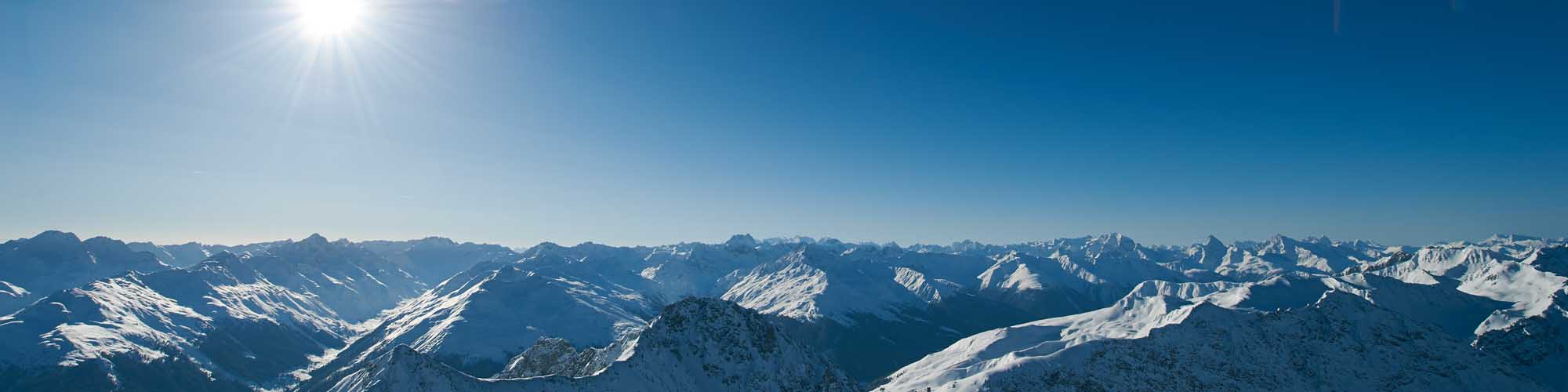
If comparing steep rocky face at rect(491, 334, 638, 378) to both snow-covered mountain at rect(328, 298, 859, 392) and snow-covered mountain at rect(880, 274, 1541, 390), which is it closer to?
snow-covered mountain at rect(328, 298, 859, 392)

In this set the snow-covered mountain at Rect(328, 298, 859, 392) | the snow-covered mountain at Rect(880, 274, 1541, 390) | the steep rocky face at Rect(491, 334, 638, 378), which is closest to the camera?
the snow-covered mountain at Rect(328, 298, 859, 392)

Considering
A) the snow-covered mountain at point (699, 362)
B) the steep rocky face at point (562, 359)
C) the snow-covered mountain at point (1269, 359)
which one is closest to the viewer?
the snow-covered mountain at point (699, 362)

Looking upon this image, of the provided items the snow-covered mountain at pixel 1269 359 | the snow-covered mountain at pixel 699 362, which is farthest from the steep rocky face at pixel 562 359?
the snow-covered mountain at pixel 1269 359

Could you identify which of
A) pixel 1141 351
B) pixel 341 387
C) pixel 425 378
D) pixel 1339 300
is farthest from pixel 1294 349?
pixel 341 387

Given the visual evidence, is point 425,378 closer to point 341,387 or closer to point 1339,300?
point 341,387

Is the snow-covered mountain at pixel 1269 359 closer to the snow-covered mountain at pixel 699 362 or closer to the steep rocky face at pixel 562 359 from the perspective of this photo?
the snow-covered mountain at pixel 699 362

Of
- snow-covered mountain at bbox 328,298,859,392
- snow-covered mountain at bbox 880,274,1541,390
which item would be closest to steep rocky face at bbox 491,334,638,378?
snow-covered mountain at bbox 328,298,859,392

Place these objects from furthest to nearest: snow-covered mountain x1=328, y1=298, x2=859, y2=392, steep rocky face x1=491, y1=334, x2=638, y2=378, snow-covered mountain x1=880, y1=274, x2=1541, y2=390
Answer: snow-covered mountain x1=880, y1=274, x2=1541, y2=390, steep rocky face x1=491, y1=334, x2=638, y2=378, snow-covered mountain x1=328, y1=298, x2=859, y2=392

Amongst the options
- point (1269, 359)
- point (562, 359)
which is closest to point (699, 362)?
point (562, 359)
